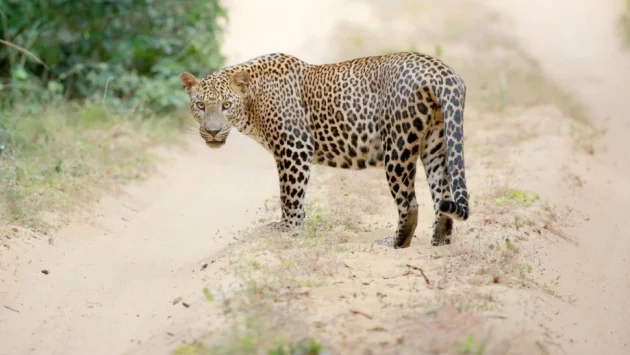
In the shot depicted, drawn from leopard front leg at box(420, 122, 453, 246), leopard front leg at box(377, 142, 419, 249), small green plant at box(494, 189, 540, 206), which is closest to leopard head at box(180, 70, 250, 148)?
leopard front leg at box(377, 142, 419, 249)

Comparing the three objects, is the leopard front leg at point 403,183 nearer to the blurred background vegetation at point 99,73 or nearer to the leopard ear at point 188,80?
the leopard ear at point 188,80

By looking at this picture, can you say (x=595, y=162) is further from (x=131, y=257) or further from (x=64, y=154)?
(x=64, y=154)

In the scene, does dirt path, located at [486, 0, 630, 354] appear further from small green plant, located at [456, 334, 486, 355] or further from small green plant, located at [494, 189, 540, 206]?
small green plant, located at [456, 334, 486, 355]

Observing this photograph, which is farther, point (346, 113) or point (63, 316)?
point (346, 113)

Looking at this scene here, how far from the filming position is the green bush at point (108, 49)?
14.1m

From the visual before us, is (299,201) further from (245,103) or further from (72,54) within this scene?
(72,54)

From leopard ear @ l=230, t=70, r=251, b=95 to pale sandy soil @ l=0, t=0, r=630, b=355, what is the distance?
1.42 metres

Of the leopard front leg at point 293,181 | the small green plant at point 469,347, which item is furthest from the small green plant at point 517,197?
A: the small green plant at point 469,347

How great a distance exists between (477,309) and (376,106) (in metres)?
2.72

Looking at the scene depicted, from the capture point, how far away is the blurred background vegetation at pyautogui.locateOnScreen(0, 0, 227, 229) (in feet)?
40.3

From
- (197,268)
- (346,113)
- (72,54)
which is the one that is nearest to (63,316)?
(197,268)

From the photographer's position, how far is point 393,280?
7.42 meters

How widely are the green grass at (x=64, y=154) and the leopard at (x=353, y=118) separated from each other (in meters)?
2.05

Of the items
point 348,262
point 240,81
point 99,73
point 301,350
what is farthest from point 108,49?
point 301,350
